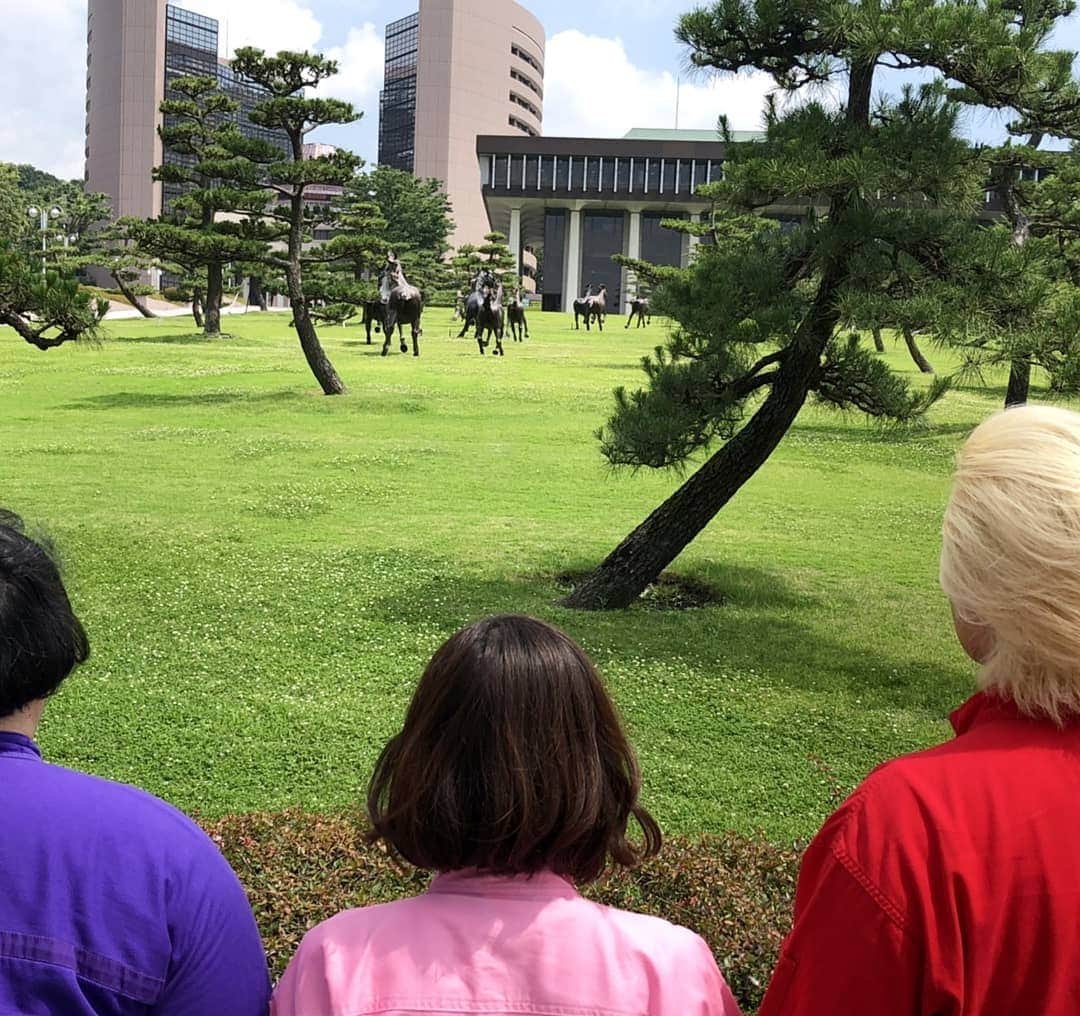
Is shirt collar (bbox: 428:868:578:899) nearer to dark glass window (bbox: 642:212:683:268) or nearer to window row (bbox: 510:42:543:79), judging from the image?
dark glass window (bbox: 642:212:683:268)

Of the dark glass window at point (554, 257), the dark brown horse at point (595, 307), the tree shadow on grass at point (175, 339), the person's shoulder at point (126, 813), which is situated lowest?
the person's shoulder at point (126, 813)

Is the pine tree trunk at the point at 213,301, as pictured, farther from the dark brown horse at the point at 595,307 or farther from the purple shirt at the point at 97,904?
the purple shirt at the point at 97,904

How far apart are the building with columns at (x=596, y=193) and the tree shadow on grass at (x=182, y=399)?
1318 inches

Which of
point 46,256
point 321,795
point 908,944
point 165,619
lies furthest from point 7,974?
point 46,256

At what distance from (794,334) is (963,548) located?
4.74 m

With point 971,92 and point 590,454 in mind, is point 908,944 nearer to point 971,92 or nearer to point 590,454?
point 971,92

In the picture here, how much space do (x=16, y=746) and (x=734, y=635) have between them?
4.91 m

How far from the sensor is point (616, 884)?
288 centimetres

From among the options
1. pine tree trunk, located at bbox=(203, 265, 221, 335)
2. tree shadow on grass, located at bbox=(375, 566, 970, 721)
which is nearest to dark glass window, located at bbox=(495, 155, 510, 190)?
pine tree trunk, located at bbox=(203, 265, 221, 335)

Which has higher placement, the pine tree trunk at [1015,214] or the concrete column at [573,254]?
the concrete column at [573,254]

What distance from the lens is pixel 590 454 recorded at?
1198 centimetres

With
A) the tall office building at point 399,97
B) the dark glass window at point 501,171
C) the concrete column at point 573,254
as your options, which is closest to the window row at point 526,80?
the tall office building at point 399,97

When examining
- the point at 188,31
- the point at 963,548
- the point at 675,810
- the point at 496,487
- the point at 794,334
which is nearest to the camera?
the point at 963,548

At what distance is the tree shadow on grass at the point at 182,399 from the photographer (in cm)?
1461
